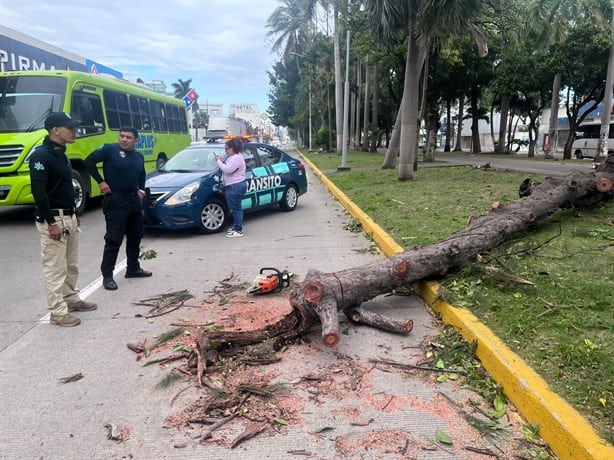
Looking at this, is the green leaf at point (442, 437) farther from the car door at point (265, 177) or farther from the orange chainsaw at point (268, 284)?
the car door at point (265, 177)

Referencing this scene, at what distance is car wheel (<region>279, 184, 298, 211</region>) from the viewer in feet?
35.9

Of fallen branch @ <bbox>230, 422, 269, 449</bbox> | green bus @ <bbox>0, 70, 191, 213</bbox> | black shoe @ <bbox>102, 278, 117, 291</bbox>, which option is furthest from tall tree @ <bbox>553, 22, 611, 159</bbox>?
fallen branch @ <bbox>230, 422, 269, 449</bbox>

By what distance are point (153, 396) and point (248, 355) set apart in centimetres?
80

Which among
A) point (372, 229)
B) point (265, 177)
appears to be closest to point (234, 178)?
point (265, 177)

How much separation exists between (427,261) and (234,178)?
14.1ft

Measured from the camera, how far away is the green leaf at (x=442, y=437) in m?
2.86

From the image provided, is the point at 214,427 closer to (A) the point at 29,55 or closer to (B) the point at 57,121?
(B) the point at 57,121

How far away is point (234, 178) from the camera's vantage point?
8.43 metres

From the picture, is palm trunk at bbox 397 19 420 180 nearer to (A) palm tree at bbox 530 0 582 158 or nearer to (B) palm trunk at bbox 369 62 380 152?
(A) palm tree at bbox 530 0 582 158

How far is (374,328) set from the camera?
448 centimetres

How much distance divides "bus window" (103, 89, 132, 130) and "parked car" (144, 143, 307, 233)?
4065mm

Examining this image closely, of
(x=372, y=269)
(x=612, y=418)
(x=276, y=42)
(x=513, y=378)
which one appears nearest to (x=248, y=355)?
(x=372, y=269)

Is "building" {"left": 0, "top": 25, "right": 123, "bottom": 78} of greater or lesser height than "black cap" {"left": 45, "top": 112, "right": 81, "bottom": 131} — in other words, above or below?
above

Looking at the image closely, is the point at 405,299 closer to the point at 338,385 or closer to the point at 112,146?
the point at 338,385
